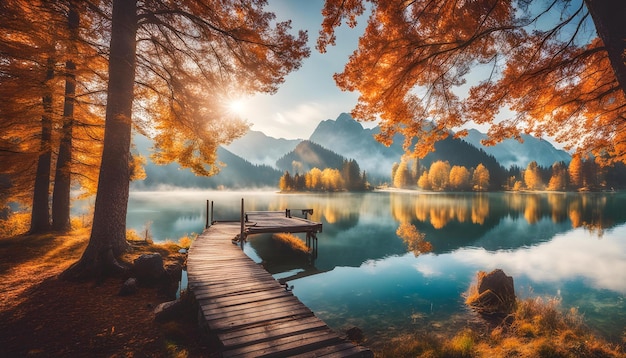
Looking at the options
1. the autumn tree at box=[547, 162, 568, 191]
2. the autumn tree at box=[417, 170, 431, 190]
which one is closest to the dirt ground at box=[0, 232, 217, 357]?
the autumn tree at box=[417, 170, 431, 190]

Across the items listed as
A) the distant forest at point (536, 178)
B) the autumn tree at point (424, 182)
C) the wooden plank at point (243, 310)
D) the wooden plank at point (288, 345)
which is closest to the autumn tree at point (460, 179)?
the distant forest at point (536, 178)

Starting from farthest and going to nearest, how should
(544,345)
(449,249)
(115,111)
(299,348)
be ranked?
1. (449,249)
2. (115,111)
3. (544,345)
4. (299,348)

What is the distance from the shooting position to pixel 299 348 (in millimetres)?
5059

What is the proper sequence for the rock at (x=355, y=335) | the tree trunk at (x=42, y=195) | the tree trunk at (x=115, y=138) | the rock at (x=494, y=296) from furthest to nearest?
the tree trunk at (x=42, y=195)
the rock at (x=494, y=296)
the tree trunk at (x=115, y=138)
the rock at (x=355, y=335)

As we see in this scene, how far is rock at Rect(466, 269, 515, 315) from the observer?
10680 millimetres

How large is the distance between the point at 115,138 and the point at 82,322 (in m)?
5.70

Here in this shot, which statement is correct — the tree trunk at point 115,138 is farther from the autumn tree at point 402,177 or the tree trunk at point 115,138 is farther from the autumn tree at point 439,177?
the autumn tree at point 402,177

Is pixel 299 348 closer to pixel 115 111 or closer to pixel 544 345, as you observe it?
pixel 544 345

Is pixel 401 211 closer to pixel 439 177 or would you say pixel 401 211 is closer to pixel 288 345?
pixel 288 345

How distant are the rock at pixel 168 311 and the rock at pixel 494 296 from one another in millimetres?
11165

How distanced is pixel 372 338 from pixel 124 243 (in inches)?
369

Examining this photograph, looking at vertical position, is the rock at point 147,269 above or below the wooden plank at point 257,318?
above

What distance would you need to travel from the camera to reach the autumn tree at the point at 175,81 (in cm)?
890

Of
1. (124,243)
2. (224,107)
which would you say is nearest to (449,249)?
(224,107)
